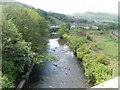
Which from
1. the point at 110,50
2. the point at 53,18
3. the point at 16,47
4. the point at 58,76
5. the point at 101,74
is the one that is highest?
the point at 16,47

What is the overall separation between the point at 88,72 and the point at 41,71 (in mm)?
5801

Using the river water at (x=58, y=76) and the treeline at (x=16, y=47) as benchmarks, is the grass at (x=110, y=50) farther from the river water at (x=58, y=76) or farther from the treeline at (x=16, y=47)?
the treeline at (x=16, y=47)

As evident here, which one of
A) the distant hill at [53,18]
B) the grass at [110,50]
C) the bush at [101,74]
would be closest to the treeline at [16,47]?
the bush at [101,74]

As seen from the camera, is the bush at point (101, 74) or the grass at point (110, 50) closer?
the bush at point (101, 74)

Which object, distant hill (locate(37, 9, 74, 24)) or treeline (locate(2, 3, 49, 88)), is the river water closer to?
treeline (locate(2, 3, 49, 88))

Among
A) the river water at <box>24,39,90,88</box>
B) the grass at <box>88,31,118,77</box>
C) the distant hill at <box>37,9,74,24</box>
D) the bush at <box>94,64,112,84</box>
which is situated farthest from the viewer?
the distant hill at <box>37,9,74,24</box>

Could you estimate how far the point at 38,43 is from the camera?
69.1ft

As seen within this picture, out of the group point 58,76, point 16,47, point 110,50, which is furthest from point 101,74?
point 110,50

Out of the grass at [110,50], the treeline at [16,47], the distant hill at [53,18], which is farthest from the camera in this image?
the distant hill at [53,18]

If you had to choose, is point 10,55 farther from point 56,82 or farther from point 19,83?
point 56,82

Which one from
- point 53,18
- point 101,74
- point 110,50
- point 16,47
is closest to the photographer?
point 16,47

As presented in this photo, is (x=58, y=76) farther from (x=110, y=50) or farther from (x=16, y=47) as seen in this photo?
(x=110, y=50)

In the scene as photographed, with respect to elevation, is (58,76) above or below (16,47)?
below

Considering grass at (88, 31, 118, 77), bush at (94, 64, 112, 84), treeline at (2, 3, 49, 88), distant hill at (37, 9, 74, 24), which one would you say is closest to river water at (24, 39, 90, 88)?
bush at (94, 64, 112, 84)
